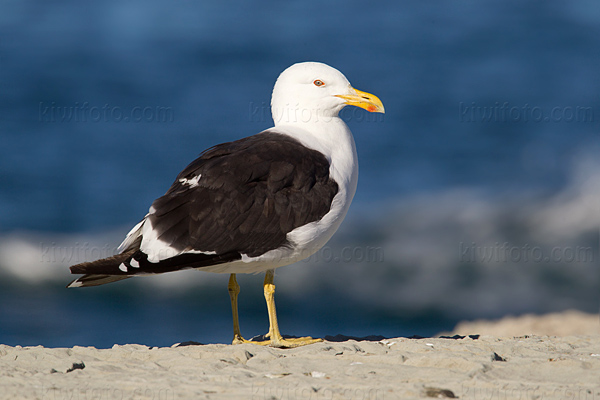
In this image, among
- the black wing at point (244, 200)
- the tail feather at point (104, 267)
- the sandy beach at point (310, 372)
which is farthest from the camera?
the black wing at point (244, 200)

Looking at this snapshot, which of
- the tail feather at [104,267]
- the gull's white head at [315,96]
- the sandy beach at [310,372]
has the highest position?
the gull's white head at [315,96]

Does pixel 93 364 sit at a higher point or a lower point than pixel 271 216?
lower

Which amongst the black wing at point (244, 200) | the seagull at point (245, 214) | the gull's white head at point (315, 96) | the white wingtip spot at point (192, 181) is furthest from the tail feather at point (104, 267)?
the gull's white head at point (315, 96)

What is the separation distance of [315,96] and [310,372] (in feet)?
12.2

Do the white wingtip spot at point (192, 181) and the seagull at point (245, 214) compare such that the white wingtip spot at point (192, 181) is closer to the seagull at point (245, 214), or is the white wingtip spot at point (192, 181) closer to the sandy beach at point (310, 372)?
the seagull at point (245, 214)

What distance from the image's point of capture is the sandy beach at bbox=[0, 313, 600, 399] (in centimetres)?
466

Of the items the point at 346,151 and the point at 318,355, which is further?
the point at 346,151

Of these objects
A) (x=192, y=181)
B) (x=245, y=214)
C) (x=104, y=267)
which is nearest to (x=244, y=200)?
(x=245, y=214)

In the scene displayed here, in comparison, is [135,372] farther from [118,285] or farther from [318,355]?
A: [118,285]

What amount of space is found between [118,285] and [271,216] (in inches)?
395

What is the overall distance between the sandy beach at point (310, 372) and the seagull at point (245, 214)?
810mm

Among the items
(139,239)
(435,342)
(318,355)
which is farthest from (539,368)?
(139,239)

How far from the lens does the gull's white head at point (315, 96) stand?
8.05 metres

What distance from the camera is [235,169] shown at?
6.78 m
